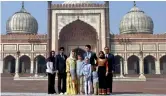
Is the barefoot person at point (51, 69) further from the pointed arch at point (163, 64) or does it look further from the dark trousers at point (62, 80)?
the pointed arch at point (163, 64)

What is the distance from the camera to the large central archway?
93.8ft

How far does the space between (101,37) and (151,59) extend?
6.19 metres

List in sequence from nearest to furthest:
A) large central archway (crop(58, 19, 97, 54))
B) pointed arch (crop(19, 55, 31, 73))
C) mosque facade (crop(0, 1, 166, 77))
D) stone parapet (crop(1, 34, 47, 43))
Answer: mosque facade (crop(0, 1, 166, 77)) → large central archway (crop(58, 19, 97, 54)) → stone parapet (crop(1, 34, 47, 43)) → pointed arch (crop(19, 55, 31, 73))

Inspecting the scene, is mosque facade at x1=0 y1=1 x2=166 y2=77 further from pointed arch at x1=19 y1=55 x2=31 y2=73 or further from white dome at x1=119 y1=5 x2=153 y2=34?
white dome at x1=119 y1=5 x2=153 y2=34

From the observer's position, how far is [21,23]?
115ft

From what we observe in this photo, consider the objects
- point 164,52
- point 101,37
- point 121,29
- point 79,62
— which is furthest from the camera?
point 121,29

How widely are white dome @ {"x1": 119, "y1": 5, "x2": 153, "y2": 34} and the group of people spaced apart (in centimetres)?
2813

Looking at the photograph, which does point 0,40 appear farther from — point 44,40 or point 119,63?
point 119,63

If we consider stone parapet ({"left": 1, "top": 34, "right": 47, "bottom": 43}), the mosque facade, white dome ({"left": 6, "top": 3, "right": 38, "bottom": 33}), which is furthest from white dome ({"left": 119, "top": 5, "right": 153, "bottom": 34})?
stone parapet ({"left": 1, "top": 34, "right": 47, "bottom": 43})

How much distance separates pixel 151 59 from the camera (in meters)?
30.7

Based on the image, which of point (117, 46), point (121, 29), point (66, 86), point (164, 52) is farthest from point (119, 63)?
point (66, 86)

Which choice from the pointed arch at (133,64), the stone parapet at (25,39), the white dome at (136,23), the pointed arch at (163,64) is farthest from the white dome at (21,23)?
the pointed arch at (163,64)

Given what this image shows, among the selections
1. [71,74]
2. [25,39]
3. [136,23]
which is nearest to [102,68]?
[71,74]

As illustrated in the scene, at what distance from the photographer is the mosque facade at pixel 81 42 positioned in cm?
2772
